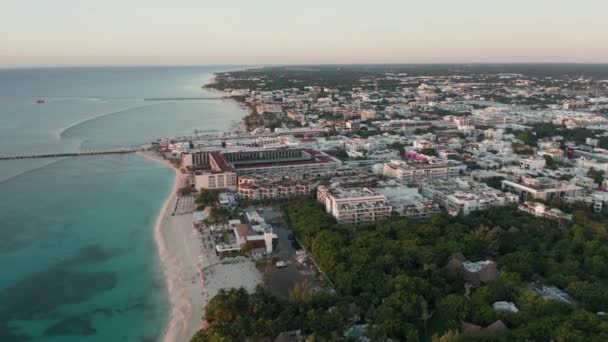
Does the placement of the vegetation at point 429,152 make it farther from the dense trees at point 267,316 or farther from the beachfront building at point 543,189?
the dense trees at point 267,316

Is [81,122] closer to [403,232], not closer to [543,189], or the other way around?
[403,232]

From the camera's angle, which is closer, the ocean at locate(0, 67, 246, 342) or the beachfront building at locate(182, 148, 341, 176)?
the ocean at locate(0, 67, 246, 342)

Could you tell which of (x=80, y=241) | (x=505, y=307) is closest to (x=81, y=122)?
(x=80, y=241)

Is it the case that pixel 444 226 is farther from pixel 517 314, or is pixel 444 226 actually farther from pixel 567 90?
pixel 567 90

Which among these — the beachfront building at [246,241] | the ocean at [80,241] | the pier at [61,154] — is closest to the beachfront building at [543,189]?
the beachfront building at [246,241]

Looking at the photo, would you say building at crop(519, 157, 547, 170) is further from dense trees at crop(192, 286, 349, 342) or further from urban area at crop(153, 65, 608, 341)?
dense trees at crop(192, 286, 349, 342)

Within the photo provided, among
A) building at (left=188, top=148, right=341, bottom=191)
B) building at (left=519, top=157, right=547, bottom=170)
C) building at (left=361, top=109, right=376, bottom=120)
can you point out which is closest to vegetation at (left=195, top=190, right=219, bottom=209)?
building at (left=188, top=148, right=341, bottom=191)
